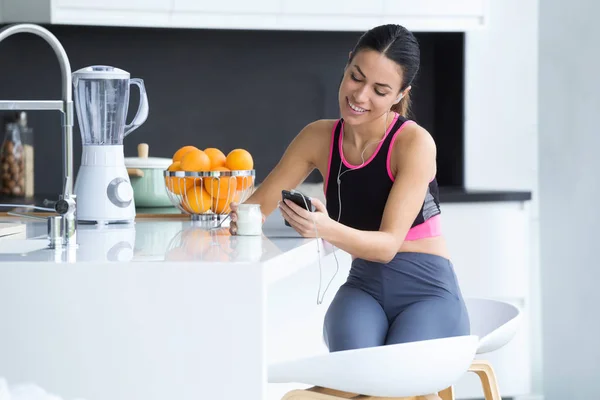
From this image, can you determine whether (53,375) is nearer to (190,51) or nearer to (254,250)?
(254,250)

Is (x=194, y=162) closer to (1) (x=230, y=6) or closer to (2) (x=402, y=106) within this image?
(2) (x=402, y=106)

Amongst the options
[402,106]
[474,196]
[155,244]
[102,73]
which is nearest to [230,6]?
[474,196]

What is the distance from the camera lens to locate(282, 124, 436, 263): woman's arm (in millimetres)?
1718

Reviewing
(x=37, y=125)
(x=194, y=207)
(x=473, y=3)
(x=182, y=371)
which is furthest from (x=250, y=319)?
(x=37, y=125)

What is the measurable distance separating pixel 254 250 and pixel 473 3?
2.29 m

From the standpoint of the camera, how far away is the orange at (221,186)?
213cm

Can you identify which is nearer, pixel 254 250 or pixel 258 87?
pixel 254 250

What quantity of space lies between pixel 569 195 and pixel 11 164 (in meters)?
2.19

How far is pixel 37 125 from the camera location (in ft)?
12.6

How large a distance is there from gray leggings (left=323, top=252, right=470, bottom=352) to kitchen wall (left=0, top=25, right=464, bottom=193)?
1.80 m

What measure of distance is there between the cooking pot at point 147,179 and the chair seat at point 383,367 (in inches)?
43.9

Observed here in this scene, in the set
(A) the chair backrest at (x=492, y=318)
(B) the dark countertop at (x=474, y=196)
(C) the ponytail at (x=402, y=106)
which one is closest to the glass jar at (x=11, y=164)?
(B) the dark countertop at (x=474, y=196)

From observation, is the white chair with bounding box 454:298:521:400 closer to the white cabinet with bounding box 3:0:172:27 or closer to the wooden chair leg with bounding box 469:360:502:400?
the wooden chair leg with bounding box 469:360:502:400

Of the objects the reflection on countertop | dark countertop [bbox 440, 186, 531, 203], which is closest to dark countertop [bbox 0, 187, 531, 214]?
dark countertop [bbox 440, 186, 531, 203]
